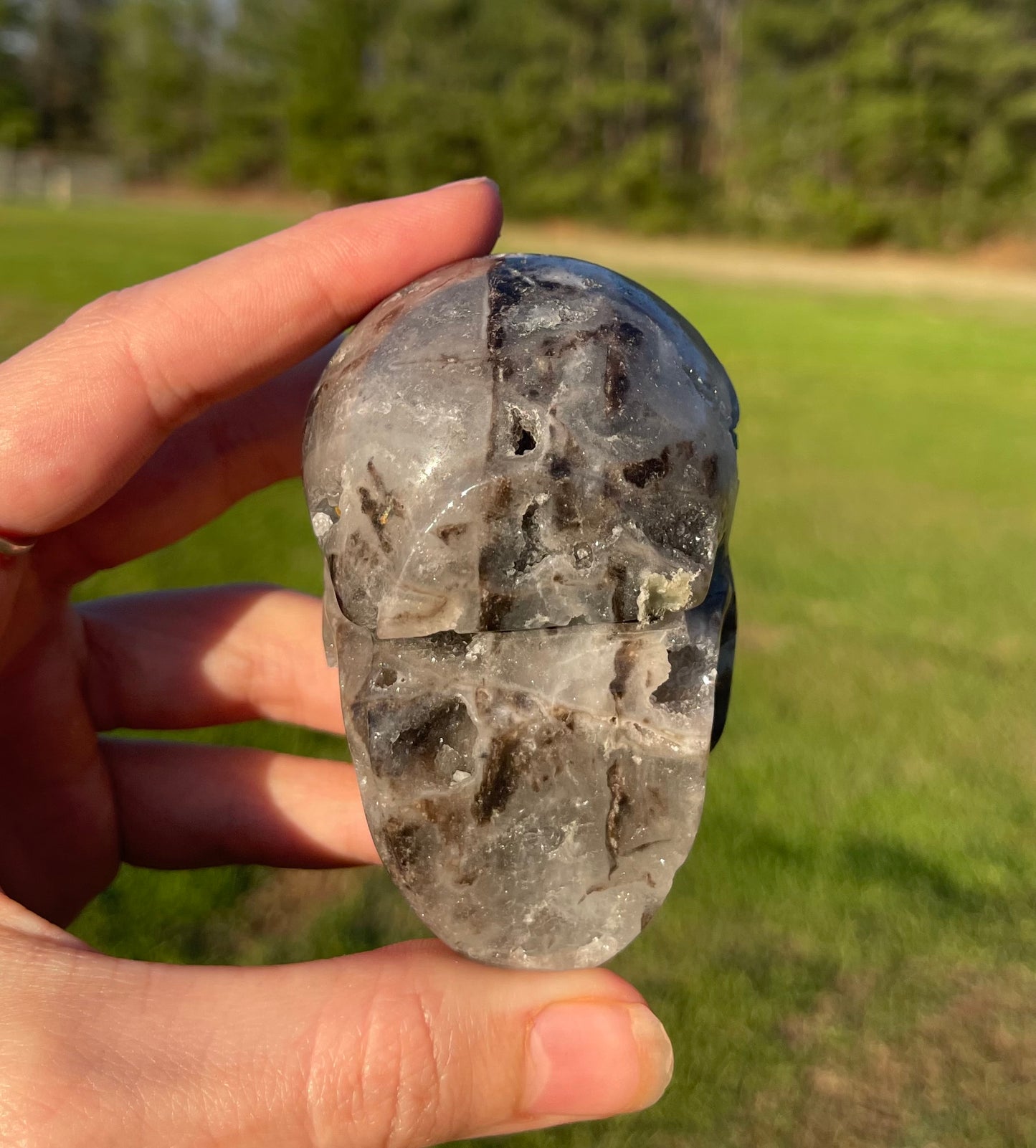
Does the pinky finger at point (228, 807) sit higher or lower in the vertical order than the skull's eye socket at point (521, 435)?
lower

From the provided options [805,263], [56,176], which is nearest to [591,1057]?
[805,263]

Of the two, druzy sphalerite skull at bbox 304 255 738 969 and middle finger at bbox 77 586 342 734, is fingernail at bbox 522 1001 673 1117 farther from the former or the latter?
middle finger at bbox 77 586 342 734

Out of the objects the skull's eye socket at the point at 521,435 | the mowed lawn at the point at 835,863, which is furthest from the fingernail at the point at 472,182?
the mowed lawn at the point at 835,863

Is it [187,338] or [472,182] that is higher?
[472,182]

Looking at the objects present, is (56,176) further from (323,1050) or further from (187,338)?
(323,1050)

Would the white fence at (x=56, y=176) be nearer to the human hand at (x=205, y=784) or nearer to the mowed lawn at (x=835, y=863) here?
the mowed lawn at (x=835, y=863)

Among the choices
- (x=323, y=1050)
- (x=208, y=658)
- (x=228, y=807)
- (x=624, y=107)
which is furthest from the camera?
(x=624, y=107)
